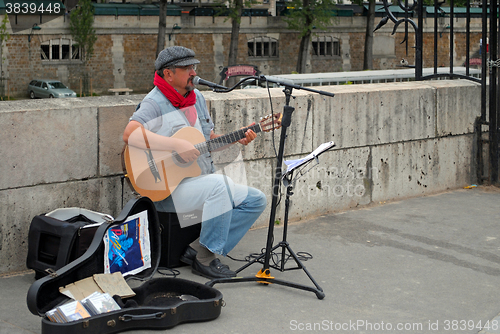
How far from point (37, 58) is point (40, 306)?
29.8m

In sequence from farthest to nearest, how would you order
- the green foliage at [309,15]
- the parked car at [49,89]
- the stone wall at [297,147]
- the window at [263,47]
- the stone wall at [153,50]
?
1. the window at [263,47]
2. the green foliage at [309,15]
3. the stone wall at [153,50]
4. the parked car at [49,89]
5. the stone wall at [297,147]

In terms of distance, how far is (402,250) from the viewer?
448cm

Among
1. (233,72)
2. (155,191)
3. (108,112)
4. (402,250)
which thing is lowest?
(402,250)

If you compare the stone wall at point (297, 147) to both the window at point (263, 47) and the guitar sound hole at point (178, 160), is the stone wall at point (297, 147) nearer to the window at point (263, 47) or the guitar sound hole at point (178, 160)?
the guitar sound hole at point (178, 160)

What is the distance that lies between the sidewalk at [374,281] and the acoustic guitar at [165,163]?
0.65 meters

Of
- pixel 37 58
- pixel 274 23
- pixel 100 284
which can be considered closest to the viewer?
pixel 100 284

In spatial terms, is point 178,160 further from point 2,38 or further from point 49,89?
point 2,38

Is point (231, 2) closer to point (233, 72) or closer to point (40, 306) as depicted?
point (233, 72)

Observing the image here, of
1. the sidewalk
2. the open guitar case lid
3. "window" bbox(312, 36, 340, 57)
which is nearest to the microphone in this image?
the open guitar case lid

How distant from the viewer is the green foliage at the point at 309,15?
32.4 meters

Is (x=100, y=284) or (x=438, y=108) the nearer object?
(x=100, y=284)

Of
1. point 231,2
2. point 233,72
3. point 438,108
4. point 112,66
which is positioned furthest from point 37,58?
point 438,108

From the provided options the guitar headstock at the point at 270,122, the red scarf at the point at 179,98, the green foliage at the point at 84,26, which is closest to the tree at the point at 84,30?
the green foliage at the point at 84,26

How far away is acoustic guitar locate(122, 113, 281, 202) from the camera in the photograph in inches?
150
